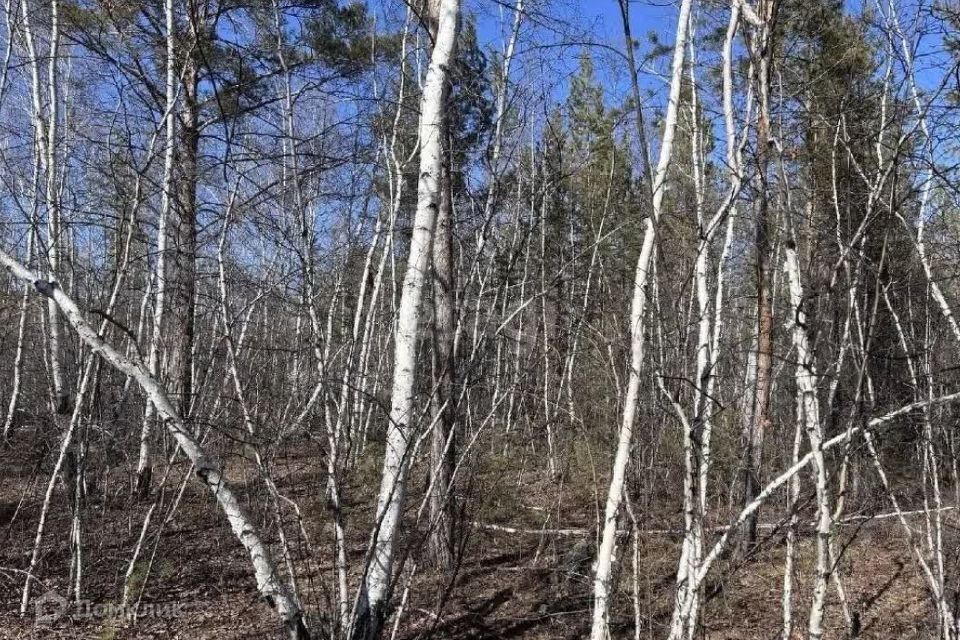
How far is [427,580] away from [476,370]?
3.01 m

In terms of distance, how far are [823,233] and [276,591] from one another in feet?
8.70

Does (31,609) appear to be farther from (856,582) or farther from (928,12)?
(856,582)

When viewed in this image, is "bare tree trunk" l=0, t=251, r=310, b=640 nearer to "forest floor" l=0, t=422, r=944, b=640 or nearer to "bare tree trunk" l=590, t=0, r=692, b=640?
"bare tree trunk" l=590, t=0, r=692, b=640

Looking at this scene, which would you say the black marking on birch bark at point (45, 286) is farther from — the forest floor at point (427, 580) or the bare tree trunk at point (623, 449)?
the bare tree trunk at point (623, 449)

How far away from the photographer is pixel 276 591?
2.38 m

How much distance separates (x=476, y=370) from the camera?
3408 mm

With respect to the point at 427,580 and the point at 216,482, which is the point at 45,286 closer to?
the point at 216,482

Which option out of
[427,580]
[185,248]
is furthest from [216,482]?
[427,580]

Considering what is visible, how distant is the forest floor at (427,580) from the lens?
4.71 meters

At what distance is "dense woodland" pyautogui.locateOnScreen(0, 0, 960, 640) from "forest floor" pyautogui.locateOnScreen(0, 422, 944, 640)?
4 centimetres

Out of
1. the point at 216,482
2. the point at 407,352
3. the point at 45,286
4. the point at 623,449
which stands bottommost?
the point at 216,482

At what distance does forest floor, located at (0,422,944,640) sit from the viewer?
471 centimetres

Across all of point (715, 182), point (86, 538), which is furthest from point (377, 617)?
point (715, 182)

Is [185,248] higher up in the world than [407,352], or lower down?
higher up
